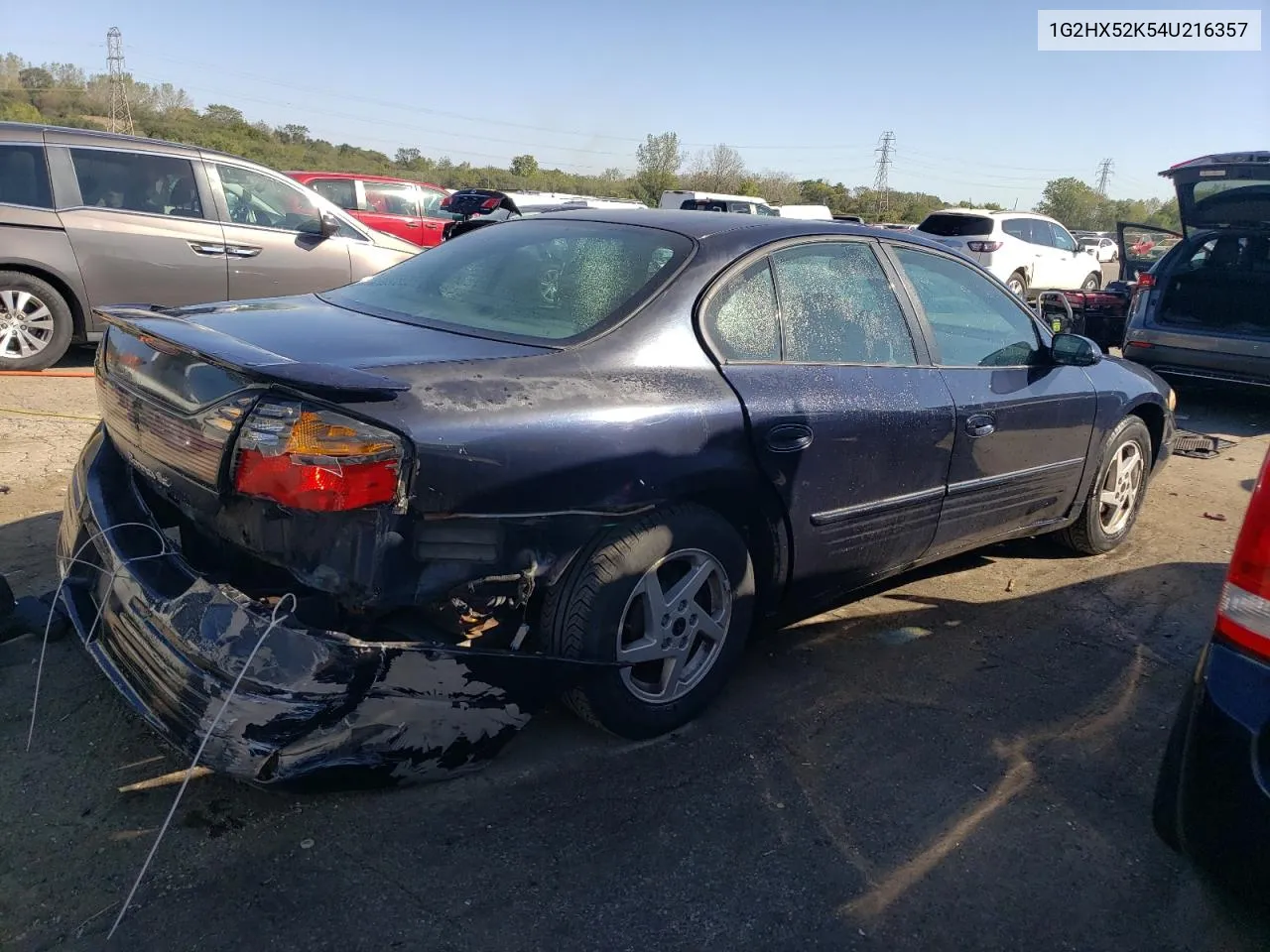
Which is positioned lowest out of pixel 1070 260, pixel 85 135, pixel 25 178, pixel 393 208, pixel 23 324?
pixel 23 324

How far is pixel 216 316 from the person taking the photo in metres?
3.01

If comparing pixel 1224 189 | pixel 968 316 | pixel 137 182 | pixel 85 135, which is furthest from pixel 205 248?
pixel 1224 189

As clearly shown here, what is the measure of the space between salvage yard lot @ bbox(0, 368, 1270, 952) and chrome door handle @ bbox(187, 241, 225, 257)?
14.8 feet

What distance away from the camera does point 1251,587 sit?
211cm

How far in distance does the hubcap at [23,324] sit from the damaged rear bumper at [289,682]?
536 cm

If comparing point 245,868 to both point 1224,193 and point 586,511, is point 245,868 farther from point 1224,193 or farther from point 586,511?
point 1224,193

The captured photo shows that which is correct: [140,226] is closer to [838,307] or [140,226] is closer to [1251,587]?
[838,307]

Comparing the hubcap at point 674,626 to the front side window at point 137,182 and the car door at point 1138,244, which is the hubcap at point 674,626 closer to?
the front side window at point 137,182

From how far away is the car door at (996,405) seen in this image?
3.82 metres

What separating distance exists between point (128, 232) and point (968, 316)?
20.3ft

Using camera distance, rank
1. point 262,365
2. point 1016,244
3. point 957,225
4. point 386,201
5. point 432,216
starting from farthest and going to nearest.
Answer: point 432,216 < point 957,225 < point 1016,244 < point 386,201 < point 262,365

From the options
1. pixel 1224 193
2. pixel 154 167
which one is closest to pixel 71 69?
pixel 154 167

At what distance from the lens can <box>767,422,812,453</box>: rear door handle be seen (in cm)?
308

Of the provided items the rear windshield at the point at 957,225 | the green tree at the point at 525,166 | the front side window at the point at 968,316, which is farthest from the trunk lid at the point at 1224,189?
the green tree at the point at 525,166
